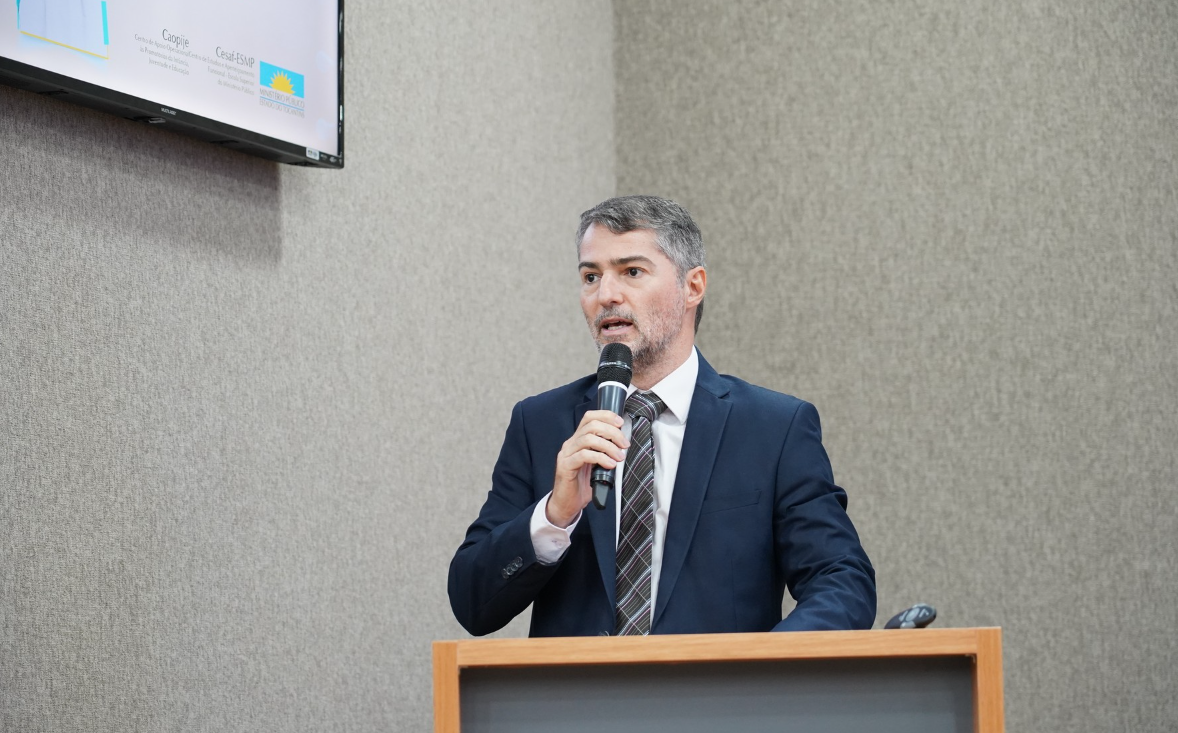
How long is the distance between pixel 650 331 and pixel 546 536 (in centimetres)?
44

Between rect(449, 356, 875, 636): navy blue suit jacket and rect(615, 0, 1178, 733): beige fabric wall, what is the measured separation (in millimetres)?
1437

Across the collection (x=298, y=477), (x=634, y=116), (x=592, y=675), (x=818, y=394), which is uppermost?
(x=634, y=116)

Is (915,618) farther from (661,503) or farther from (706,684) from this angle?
(661,503)

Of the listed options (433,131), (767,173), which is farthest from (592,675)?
(767,173)

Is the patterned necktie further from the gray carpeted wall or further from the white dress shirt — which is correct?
the gray carpeted wall

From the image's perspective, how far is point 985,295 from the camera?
3.30 meters

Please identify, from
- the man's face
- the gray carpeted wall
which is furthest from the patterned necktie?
the gray carpeted wall

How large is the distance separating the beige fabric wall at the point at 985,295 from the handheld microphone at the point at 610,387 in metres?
1.68

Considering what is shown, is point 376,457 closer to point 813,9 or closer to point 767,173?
point 767,173

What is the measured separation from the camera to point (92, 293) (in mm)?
2082

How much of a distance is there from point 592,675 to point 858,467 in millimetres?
2231

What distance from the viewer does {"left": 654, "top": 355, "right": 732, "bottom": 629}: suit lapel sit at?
1875 mm

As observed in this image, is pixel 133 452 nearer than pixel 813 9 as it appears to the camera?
Yes

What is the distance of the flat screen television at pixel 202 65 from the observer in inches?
76.9
